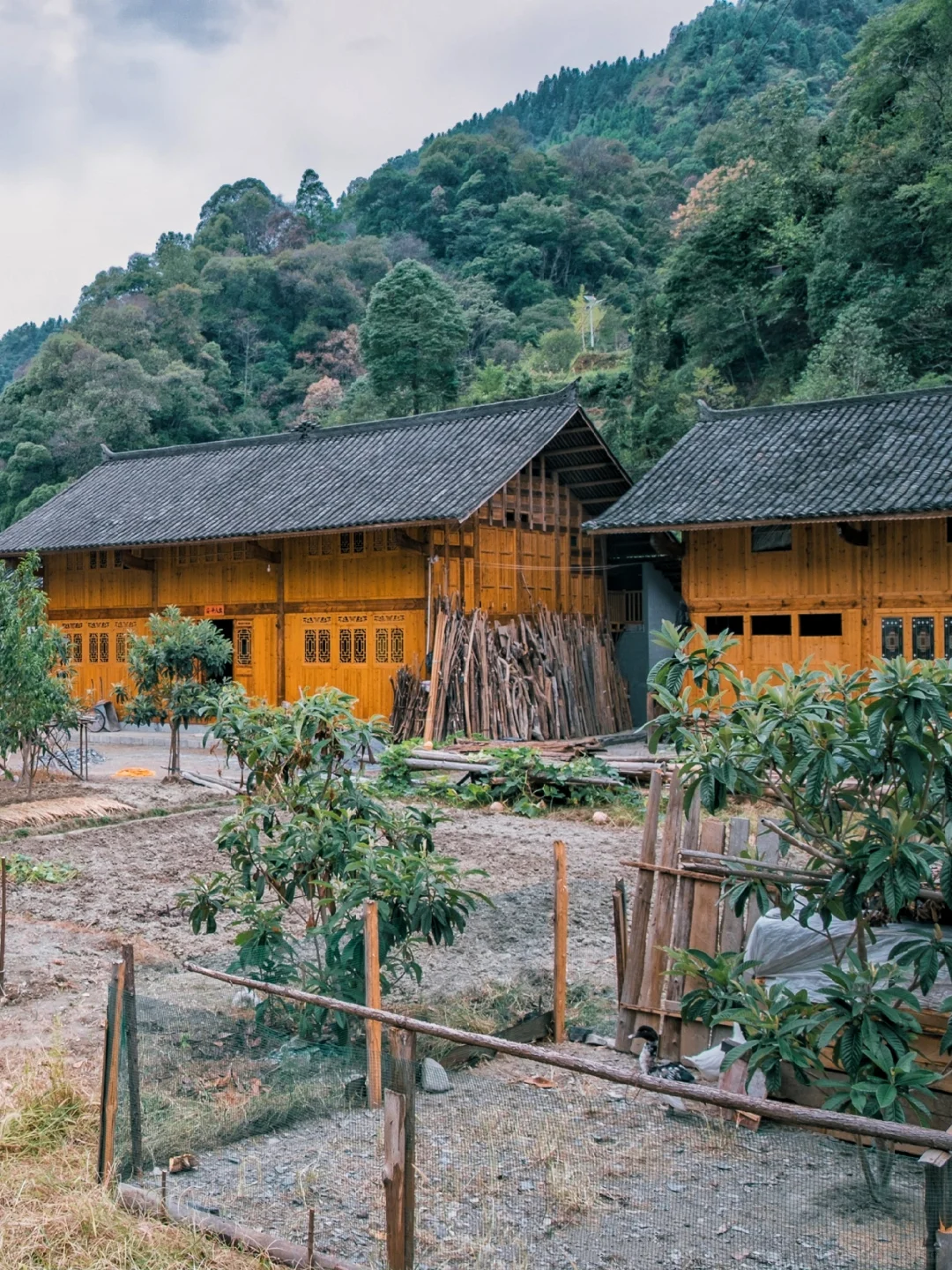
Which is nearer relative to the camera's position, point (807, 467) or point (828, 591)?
point (828, 591)

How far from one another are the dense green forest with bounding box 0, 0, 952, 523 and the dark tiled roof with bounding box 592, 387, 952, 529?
8660 mm

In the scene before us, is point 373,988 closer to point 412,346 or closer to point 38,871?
point 38,871

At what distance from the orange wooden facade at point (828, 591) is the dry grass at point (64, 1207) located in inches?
583

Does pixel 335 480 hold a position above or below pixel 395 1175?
above

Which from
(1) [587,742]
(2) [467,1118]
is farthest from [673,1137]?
(1) [587,742]

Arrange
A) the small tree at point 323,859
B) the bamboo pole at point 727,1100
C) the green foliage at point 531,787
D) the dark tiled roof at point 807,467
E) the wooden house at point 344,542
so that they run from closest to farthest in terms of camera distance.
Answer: the bamboo pole at point 727,1100, the small tree at point 323,859, the green foliage at point 531,787, the dark tiled roof at point 807,467, the wooden house at point 344,542

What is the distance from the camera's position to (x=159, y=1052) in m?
6.00

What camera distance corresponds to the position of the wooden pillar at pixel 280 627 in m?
24.5

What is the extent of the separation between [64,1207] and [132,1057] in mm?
599

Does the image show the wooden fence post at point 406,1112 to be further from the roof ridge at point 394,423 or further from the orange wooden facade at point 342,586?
the roof ridge at point 394,423

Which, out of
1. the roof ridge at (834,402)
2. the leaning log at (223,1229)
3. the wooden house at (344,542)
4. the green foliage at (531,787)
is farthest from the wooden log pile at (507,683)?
the leaning log at (223,1229)

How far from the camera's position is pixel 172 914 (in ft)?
33.2

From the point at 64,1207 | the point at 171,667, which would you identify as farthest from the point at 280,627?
the point at 64,1207

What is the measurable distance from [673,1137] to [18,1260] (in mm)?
2737
